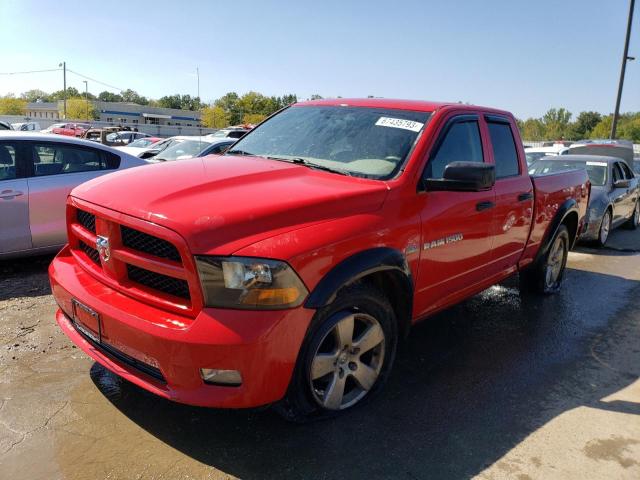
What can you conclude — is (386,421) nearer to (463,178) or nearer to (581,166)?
(463,178)

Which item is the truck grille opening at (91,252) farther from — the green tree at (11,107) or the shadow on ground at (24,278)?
the green tree at (11,107)

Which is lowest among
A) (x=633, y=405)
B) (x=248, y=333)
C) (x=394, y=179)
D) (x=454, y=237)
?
(x=633, y=405)

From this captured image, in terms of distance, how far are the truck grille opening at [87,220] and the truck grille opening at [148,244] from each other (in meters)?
0.42

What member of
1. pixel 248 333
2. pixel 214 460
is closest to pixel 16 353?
pixel 214 460

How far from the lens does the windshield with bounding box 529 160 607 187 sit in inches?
372

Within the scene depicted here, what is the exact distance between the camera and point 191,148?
11.0 m

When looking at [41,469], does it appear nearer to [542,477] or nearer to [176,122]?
[542,477]

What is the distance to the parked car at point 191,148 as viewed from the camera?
1043cm

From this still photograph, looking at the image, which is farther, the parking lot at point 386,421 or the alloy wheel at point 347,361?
the alloy wheel at point 347,361

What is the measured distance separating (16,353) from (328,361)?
8.05 feet

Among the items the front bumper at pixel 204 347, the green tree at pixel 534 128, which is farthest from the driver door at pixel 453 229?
the green tree at pixel 534 128

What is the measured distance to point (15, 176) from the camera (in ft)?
18.0

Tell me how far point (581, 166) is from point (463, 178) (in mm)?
7419

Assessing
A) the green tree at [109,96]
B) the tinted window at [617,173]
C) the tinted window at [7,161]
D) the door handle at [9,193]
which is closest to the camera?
the door handle at [9,193]
